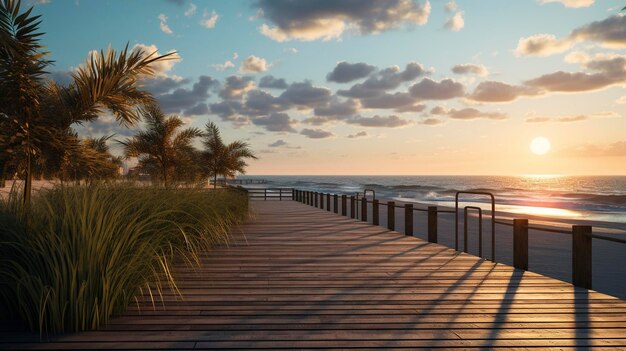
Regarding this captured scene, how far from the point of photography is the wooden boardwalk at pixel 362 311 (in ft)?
11.8

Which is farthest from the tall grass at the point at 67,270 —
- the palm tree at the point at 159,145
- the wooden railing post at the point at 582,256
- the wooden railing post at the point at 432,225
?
the palm tree at the point at 159,145

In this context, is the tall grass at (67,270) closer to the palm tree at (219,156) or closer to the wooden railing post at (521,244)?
the wooden railing post at (521,244)

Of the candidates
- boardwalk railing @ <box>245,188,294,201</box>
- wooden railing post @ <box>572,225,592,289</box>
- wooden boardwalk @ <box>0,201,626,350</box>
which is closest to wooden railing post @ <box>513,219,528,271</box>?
wooden boardwalk @ <box>0,201,626,350</box>

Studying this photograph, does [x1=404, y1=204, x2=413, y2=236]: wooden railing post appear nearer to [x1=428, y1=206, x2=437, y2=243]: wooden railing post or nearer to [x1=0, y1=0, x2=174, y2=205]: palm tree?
[x1=428, y1=206, x2=437, y2=243]: wooden railing post

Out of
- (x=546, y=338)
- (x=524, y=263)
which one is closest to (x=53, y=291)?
(x=546, y=338)

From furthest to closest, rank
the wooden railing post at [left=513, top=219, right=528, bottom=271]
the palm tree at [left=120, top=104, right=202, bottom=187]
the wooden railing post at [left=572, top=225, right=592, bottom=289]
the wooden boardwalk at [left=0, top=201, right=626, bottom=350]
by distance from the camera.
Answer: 1. the palm tree at [left=120, top=104, right=202, bottom=187]
2. the wooden railing post at [left=513, top=219, right=528, bottom=271]
3. the wooden railing post at [left=572, top=225, right=592, bottom=289]
4. the wooden boardwalk at [left=0, top=201, right=626, bottom=350]

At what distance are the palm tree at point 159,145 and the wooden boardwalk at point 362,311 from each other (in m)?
17.3

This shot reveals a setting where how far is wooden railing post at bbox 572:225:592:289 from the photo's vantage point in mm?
5719

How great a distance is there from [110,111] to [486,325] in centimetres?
743

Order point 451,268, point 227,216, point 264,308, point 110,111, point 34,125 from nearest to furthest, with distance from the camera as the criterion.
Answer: point 264,308
point 451,268
point 34,125
point 110,111
point 227,216

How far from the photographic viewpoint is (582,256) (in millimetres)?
5863

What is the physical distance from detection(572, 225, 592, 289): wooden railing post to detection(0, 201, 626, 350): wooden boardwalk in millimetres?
232

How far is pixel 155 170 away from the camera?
2356 centimetres

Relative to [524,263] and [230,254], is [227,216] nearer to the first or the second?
[230,254]
